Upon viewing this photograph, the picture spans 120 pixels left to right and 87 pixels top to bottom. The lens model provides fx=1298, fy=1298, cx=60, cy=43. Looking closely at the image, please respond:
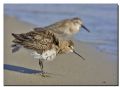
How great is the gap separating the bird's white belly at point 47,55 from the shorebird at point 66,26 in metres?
0.17

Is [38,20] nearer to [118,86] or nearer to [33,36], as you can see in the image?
[33,36]

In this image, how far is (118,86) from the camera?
1105cm

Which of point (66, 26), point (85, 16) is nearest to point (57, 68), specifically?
point (66, 26)

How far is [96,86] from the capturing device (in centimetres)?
1105

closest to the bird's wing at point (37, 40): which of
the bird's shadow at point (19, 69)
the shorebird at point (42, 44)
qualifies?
the shorebird at point (42, 44)

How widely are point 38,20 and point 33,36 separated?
16 cm

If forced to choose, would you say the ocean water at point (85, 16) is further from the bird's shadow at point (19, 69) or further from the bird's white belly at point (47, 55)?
the bird's shadow at point (19, 69)

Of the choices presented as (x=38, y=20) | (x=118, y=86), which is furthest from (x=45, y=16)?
(x=118, y=86)

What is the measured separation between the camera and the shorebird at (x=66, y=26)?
11.1 m

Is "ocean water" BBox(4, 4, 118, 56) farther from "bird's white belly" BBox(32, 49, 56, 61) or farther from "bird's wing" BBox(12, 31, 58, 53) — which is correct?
"bird's white belly" BBox(32, 49, 56, 61)

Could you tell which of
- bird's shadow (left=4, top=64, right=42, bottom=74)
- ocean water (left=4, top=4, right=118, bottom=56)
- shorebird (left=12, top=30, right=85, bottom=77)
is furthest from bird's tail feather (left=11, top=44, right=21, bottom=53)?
ocean water (left=4, top=4, right=118, bottom=56)

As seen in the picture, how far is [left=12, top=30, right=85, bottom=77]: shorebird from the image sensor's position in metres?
11.0

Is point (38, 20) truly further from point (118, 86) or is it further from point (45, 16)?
point (118, 86)

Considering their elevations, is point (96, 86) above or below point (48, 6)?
below
